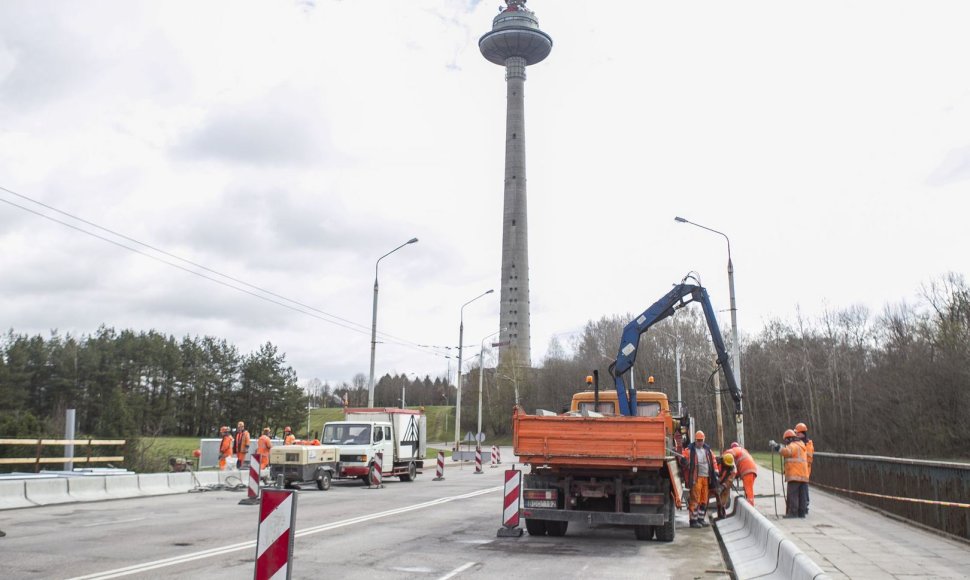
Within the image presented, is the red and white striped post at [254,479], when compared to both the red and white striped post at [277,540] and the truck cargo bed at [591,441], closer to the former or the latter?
the truck cargo bed at [591,441]

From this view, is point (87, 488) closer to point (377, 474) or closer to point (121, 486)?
point (121, 486)

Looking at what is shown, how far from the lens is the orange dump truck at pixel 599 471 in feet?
39.1

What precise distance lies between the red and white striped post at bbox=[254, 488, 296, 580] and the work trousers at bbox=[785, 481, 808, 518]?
11097 millimetres

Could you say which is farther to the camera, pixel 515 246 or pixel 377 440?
pixel 515 246

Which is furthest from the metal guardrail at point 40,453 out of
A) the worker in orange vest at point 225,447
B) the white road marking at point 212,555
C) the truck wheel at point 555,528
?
the truck wheel at point 555,528

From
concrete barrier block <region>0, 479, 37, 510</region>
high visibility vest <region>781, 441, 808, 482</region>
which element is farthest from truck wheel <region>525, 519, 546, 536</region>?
concrete barrier block <region>0, 479, 37, 510</region>

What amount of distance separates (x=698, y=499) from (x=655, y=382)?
3192cm

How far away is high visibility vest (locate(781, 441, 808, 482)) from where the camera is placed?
13.9 metres

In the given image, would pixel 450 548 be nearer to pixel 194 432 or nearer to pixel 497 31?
pixel 194 432

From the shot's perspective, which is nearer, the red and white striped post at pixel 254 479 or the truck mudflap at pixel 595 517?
the truck mudflap at pixel 595 517

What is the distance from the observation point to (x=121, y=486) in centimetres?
2030

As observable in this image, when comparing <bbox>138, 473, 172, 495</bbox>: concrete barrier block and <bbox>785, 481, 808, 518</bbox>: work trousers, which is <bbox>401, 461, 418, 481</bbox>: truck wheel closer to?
<bbox>138, 473, 172, 495</bbox>: concrete barrier block

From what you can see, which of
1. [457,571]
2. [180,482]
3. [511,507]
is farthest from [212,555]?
[180,482]

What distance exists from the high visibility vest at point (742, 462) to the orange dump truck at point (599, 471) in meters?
2.82
